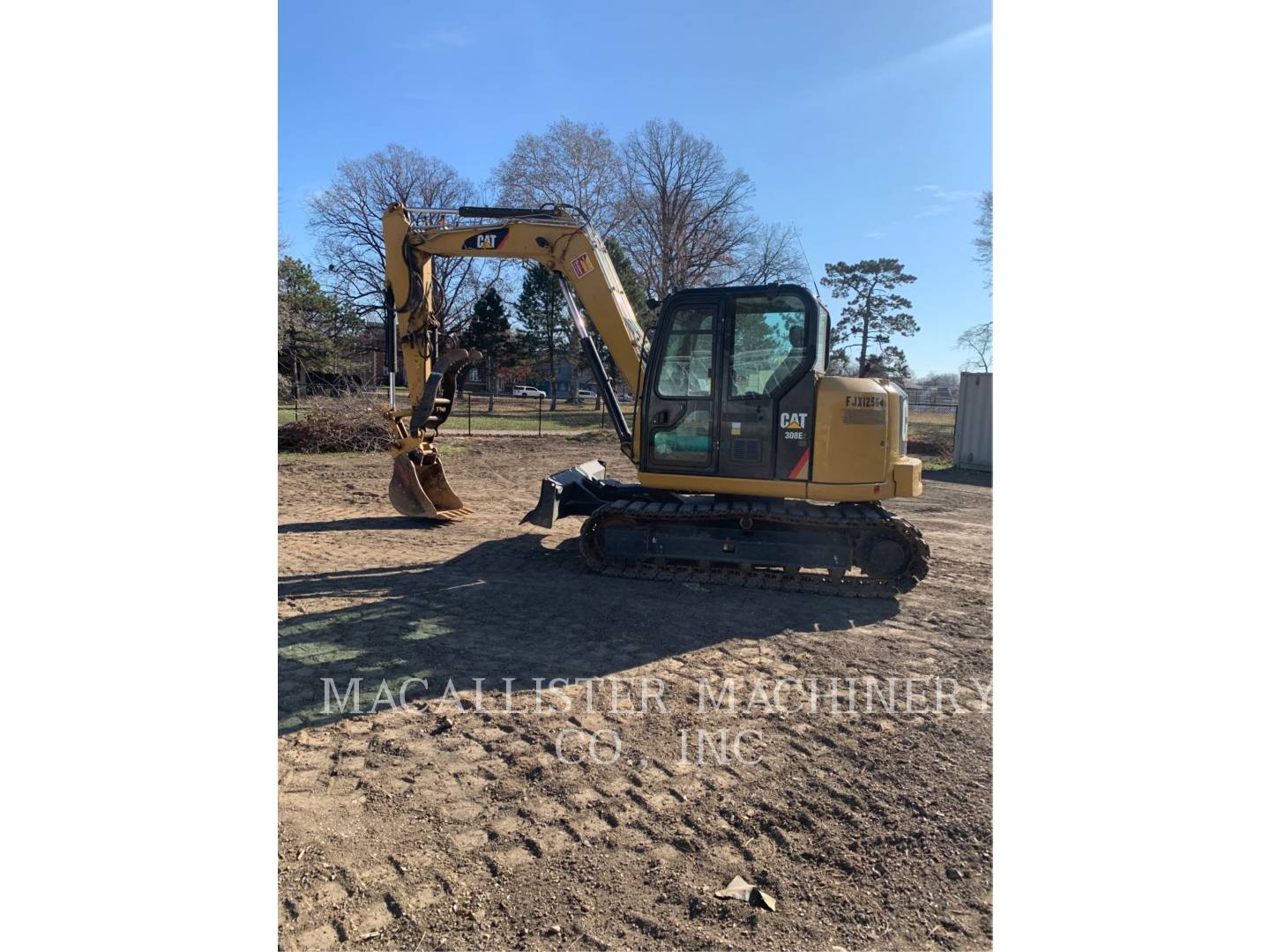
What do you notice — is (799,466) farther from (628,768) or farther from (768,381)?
(628,768)

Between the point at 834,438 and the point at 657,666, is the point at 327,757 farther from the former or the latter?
the point at 834,438

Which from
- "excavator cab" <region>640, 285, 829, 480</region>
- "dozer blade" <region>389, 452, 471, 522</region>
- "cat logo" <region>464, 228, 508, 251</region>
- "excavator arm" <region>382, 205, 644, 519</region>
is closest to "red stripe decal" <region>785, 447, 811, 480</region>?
"excavator cab" <region>640, 285, 829, 480</region>

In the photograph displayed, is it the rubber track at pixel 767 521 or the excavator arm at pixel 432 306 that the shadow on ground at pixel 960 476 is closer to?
the rubber track at pixel 767 521

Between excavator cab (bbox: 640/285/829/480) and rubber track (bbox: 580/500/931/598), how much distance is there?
34 cm

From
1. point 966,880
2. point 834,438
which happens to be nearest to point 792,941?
point 966,880

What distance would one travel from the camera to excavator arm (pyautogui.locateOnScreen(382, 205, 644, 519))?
7387 millimetres

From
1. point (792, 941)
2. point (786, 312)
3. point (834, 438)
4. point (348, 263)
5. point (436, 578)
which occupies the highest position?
point (348, 263)

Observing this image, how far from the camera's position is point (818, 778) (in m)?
3.21

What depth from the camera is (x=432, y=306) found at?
8.65 meters

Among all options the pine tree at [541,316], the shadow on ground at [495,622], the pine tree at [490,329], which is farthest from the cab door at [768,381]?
the pine tree at [490,329]

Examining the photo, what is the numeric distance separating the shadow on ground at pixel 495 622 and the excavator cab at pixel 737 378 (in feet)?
4.02

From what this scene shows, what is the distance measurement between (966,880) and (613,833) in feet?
4.32

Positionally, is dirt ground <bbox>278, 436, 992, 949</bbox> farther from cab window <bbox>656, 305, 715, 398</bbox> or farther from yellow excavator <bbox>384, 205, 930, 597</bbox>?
cab window <bbox>656, 305, 715, 398</bbox>


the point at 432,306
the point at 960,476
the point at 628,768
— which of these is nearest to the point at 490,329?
the point at 960,476
